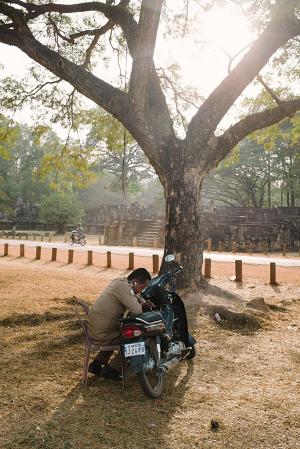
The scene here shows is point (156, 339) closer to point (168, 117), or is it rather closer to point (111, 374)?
point (111, 374)

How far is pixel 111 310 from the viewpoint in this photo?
4.73 metres

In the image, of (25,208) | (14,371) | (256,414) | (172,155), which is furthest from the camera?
(25,208)

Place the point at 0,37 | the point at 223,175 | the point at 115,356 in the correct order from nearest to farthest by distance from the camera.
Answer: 1. the point at 115,356
2. the point at 0,37
3. the point at 223,175

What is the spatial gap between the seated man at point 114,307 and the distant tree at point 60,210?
141 ft

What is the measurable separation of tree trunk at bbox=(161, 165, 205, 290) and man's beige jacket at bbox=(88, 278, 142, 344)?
5.03 metres

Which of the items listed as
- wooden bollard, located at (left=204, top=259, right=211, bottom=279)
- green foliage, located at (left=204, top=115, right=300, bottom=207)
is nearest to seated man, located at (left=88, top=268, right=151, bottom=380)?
wooden bollard, located at (left=204, top=259, right=211, bottom=279)

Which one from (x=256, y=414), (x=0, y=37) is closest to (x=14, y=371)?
(x=256, y=414)

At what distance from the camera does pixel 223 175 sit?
48.8m

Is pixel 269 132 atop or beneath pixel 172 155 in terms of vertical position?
atop

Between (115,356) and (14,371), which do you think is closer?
(14,371)

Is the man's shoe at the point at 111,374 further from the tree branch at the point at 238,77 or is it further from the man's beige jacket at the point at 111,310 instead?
the tree branch at the point at 238,77

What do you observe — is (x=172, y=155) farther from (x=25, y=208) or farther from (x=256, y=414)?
(x=25, y=208)

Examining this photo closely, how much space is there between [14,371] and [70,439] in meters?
2.08

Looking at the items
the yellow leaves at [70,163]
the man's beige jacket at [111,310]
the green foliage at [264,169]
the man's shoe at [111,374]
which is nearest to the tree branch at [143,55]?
the man's beige jacket at [111,310]
